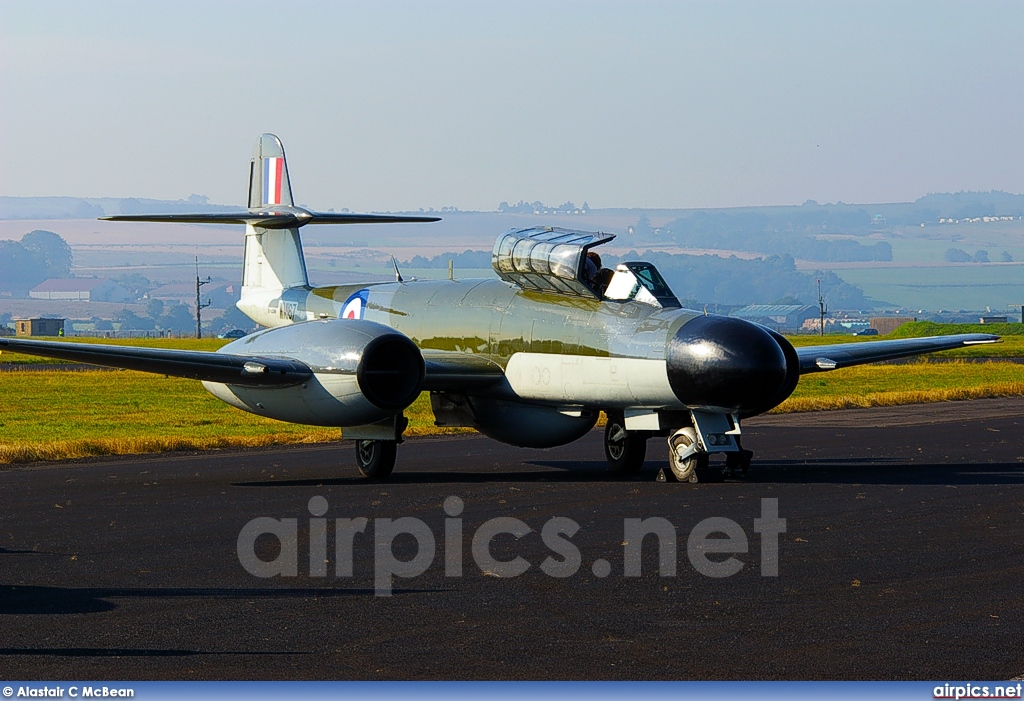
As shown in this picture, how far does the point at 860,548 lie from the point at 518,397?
27.5ft

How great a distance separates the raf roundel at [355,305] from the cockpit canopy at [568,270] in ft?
11.0

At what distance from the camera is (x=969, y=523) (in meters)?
15.0

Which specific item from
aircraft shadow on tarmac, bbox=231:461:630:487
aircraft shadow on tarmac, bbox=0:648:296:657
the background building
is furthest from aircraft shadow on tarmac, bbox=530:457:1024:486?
the background building

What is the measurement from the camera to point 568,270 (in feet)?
67.1

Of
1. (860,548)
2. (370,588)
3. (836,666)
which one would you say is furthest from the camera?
(860,548)

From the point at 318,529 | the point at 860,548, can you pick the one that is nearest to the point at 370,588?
the point at 318,529

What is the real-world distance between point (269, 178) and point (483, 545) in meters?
16.5

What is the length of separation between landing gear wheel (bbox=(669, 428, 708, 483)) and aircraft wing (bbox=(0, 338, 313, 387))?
5.11 m

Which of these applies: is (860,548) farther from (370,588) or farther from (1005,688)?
(1005,688)

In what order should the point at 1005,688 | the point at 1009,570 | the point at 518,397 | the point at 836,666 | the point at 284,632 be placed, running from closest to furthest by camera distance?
the point at 1005,688
the point at 836,666
the point at 284,632
the point at 1009,570
the point at 518,397

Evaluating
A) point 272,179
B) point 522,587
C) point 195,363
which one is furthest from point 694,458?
point 272,179

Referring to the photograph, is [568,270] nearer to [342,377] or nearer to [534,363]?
[534,363]

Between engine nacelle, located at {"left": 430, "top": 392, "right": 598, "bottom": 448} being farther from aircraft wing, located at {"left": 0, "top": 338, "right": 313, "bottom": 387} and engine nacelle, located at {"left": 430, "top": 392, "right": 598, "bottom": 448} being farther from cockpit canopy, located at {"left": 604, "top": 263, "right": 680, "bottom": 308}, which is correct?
aircraft wing, located at {"left": 0, "top": 338, "right": 313, "bottom": 387}

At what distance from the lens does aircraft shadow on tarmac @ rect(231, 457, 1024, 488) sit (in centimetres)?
1959
